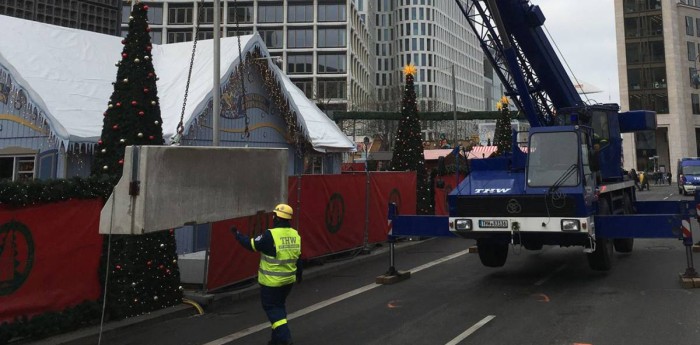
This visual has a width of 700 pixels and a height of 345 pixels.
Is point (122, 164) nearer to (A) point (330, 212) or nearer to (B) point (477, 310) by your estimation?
(A) point (330, 212)

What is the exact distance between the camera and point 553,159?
9445 mm

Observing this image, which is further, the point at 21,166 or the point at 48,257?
the point at 21,166

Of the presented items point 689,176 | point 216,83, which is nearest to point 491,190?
point 216,83

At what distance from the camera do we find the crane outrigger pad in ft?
16.3

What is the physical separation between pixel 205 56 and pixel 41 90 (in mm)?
4906

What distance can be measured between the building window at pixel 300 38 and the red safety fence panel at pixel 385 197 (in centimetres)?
6337

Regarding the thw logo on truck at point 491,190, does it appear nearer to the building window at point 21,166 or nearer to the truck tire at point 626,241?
the truck tire at point 626,241

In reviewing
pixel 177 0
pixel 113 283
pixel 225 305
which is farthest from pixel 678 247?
pixel 177 0

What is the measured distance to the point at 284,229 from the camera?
19.6ft

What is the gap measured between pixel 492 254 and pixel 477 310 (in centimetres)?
342

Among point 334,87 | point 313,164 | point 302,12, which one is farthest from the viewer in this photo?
point 302,12

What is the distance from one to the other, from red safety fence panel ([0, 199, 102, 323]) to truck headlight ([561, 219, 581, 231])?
282 inches

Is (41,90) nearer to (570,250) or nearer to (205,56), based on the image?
(205,56)

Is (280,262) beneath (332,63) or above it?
beneath
